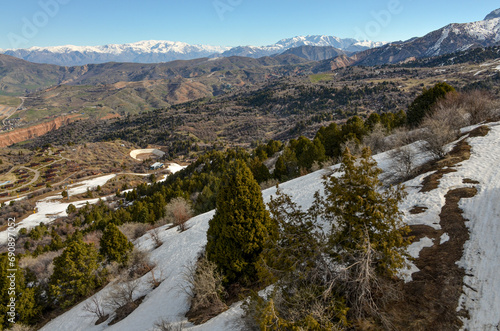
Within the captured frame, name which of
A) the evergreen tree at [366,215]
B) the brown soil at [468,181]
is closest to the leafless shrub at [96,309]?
the evergreen tree at [366,215]

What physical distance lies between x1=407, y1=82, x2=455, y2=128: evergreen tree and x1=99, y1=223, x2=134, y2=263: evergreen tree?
4796 cm

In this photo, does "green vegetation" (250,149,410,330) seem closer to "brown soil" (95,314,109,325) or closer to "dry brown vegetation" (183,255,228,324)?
"dry brown vegetation" (183,255,228,324)

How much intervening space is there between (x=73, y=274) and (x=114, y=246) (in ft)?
15.1

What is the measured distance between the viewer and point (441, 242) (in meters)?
13.8

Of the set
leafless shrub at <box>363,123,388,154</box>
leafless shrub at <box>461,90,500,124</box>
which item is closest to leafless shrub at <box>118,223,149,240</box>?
leafless shrub at <box>363,123,388,154</box>

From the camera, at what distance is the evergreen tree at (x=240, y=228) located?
1543cm

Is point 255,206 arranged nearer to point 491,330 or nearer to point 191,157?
point 491,330

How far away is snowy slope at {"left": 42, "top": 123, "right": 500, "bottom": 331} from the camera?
10.3 metres

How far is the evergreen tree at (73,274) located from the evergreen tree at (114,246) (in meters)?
1.43

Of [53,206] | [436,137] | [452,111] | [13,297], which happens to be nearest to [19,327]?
[13,297]

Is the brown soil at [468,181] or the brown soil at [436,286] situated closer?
the brown soil at [436,286]

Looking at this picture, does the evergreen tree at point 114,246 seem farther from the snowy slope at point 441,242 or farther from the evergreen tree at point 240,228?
the evergreen tree at point 240,228

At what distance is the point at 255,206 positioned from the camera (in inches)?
617

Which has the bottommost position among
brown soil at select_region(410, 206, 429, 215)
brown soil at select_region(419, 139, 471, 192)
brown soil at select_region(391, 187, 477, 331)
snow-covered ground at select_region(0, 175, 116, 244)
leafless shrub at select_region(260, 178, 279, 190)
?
snow-covered ground at select_region(0, 175, 116, 244)
